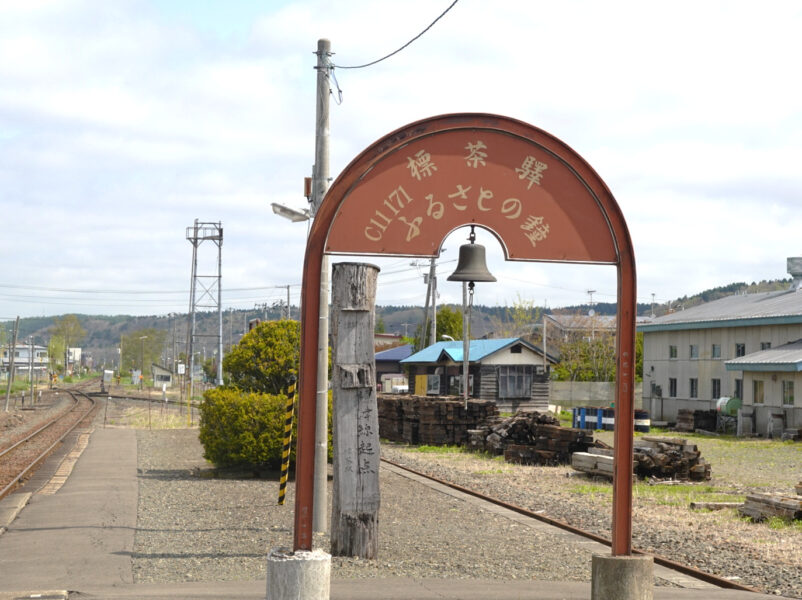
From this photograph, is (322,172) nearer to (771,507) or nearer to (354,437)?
(354,437)

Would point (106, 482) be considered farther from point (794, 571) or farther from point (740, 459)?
point (740, 459)

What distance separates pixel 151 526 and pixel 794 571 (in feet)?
27.2

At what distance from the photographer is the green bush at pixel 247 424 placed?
1852cm

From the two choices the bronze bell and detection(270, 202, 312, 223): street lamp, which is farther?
detection(270, 202, 312, 223): street lamp

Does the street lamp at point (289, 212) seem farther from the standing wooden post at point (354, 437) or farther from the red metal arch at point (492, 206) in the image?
the red metal arch at point (492, 206)

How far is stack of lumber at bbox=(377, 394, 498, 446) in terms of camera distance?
29.7 metres

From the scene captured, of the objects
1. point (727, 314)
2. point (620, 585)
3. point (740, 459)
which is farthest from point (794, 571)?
point (727, 314)

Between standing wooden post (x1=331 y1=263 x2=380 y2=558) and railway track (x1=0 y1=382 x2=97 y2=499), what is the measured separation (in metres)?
9.32

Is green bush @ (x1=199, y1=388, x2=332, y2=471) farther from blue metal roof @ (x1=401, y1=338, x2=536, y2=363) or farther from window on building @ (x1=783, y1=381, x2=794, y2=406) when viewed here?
window on building @ (x1=783, y1=381, x2=794, y2=406)

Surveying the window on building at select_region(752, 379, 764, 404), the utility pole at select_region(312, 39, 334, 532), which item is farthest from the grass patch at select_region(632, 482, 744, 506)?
the window on building at select_region(752, 379, 764, 404)

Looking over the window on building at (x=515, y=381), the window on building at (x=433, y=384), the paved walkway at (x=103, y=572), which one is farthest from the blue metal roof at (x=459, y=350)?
the paved walkway at (x=103, y=572)

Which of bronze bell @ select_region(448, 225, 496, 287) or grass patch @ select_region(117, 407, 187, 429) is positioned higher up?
bronze bell @ select_region(448, 225, 496, 287)

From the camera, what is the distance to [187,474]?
20766mm

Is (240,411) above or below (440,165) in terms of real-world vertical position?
below
